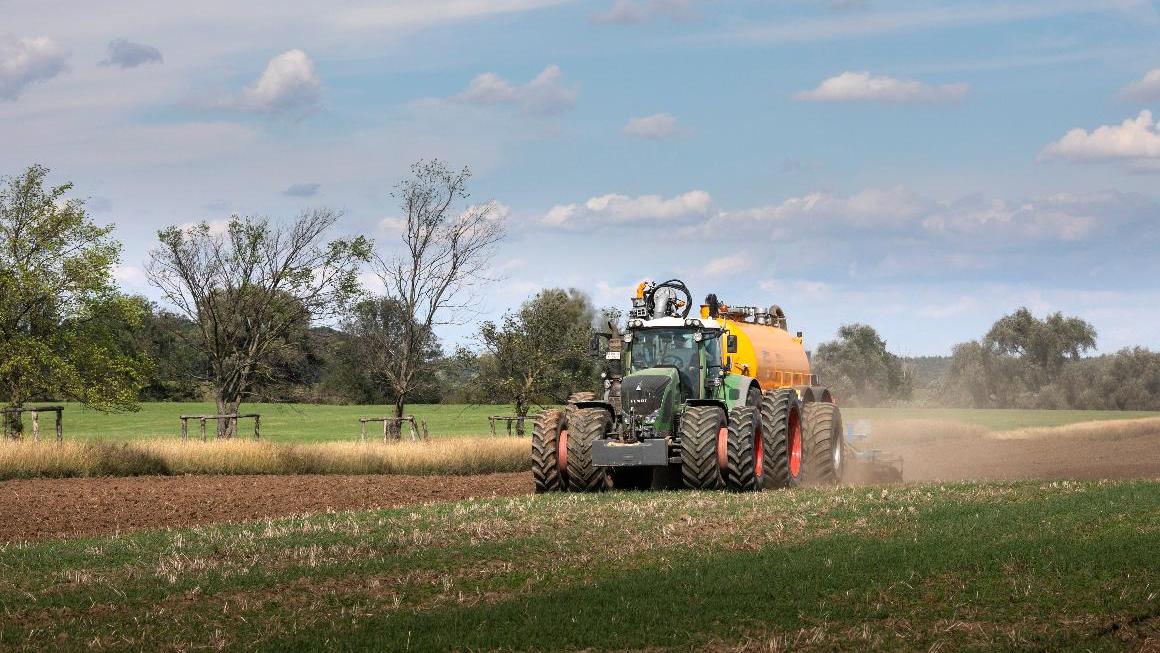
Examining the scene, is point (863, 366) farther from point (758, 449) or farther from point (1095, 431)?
point (758, 449)

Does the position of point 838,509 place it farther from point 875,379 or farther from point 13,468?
point 875,379

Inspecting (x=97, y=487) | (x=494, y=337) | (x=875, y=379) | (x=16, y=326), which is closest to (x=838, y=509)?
(x=97, y=487)

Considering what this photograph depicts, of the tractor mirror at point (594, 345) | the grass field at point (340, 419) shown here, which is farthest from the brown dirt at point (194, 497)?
the grass field at point (340, 419)

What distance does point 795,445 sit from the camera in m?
25.7

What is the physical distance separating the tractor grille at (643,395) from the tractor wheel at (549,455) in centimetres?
121

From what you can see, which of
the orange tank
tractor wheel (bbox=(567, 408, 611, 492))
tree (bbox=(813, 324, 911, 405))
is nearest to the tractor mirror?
tractor wheel (bbox=(567, 408, 611, 492))

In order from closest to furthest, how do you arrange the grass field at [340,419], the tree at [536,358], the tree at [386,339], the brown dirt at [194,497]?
the brown dirt at [194,497]
the tree at [386,339]
the tree at [536,358]
the grass field at [340,419]

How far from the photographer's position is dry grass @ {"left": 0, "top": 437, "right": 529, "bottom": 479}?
3108 centimetres

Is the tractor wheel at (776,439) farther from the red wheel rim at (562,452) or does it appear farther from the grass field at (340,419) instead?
the grass field at (340,419)

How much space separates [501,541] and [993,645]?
6735 millimetres

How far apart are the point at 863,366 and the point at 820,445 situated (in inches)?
2804

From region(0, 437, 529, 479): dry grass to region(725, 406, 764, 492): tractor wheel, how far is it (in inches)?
531

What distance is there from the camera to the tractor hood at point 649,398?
22.9m

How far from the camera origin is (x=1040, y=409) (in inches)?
3762
